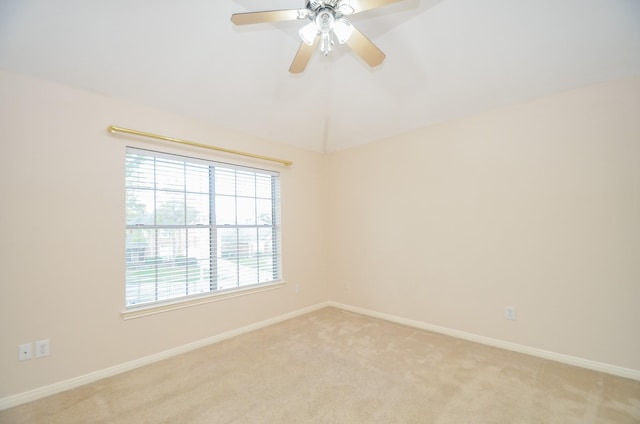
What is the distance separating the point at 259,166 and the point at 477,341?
3.12 m

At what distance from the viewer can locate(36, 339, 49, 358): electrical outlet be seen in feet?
6.77

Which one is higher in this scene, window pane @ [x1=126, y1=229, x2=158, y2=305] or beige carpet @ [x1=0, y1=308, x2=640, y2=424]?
window pane @ [x1=126, y1=229, x2=158, y2=305]

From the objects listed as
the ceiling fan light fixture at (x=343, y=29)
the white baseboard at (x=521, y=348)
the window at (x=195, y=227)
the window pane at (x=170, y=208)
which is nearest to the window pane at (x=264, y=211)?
the window at (x=195, y=227)

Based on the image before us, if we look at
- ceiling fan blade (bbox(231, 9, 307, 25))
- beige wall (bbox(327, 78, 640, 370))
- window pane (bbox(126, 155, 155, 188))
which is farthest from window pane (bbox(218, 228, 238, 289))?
ceiling fan blade (bbox(231, 9, 307, 25))

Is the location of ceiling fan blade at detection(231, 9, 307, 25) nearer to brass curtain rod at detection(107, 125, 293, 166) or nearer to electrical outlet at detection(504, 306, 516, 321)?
brass curtain rod at detection(107, 125, 293, 166)

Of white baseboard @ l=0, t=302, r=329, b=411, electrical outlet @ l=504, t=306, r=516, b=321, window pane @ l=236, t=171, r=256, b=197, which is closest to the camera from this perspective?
white baseboard @ l=0, t=302, r=329, b=411

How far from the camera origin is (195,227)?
2984mm

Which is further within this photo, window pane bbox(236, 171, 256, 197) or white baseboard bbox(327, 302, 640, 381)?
window pane bbox(236, 171, 256, 197)

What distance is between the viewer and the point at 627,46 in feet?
6.78

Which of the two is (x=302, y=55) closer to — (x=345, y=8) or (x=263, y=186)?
(x=345, y=8)

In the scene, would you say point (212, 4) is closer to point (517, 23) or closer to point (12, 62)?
point (12, 62)

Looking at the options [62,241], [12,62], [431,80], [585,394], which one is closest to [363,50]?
[431,80]

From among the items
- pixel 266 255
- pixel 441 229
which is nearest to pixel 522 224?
pixel 441 229

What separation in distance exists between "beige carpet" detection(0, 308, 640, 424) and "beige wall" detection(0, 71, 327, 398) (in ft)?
0.86
